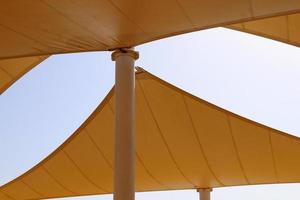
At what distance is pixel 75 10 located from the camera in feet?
18.8

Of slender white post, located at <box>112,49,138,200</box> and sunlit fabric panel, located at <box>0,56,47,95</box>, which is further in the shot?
sunlit fabric panel, located at <box>0,56,47,95</box>

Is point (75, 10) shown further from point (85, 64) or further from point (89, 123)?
point (85, 64)

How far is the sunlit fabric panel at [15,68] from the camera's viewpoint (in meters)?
8.81

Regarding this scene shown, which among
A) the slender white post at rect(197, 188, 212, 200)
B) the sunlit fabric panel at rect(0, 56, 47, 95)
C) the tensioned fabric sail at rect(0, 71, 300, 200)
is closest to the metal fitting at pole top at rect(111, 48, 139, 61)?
the tensioned fabric sail at rect(0, 71, 300, 200)

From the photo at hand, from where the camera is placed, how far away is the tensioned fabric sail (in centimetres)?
948

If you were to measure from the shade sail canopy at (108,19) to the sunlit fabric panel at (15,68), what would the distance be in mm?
1861

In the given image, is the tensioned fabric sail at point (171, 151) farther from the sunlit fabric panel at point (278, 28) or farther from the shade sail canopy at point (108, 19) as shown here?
the shade sail canopy at point (108, 19)

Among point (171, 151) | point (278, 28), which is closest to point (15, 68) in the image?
point (171, 151)

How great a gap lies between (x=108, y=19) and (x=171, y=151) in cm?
475

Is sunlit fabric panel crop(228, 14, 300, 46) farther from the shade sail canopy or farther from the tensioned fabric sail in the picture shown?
the tensioned fabric sail

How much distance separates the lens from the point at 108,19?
19.7 ft

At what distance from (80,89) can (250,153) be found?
222 inches

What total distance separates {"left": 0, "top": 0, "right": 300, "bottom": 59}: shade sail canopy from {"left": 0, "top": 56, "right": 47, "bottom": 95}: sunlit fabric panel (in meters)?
1.86

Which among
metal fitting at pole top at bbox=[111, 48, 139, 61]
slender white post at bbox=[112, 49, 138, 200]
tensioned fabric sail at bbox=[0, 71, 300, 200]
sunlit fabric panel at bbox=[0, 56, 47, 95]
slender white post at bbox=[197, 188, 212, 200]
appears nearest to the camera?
slender white post at bbox=[112, 49, 138, 200]
